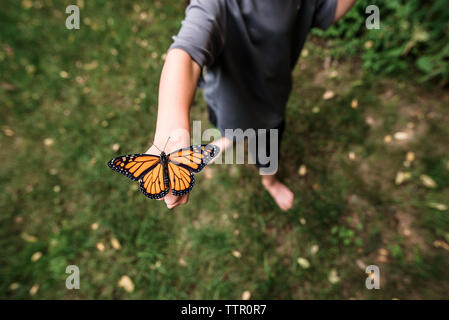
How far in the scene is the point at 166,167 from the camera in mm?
1063

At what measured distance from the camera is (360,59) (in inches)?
127

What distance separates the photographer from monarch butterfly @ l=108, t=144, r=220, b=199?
102 cm

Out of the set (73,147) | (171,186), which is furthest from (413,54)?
(73,147)

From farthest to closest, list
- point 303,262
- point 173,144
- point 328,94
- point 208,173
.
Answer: point 328,94 < point 208,173 < point 303,262 < point 173,144

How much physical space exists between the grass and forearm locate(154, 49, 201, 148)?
184 centimetres

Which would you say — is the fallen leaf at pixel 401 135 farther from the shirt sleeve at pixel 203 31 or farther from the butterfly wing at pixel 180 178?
the butterfly wing at pixel 180 178

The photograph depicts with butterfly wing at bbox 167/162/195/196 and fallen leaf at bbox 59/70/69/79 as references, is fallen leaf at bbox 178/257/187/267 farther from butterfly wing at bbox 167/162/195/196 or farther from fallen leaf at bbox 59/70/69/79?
fallen leaf at bbox 59/70/69/79

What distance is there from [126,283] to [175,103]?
2.29m

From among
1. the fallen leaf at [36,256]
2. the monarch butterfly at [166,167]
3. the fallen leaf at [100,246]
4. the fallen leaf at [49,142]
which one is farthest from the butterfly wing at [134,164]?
the fallen leaf at [49,142]

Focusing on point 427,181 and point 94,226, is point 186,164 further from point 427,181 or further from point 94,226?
point 427,181

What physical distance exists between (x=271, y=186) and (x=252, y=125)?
1034 mm

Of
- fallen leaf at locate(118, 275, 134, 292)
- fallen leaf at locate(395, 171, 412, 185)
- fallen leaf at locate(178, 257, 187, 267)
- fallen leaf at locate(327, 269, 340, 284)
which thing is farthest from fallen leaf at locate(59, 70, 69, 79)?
fallen leaf at locate(395, 171, 412, 185)

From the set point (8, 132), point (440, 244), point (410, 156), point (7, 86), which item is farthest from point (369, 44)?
point (7, 86)
